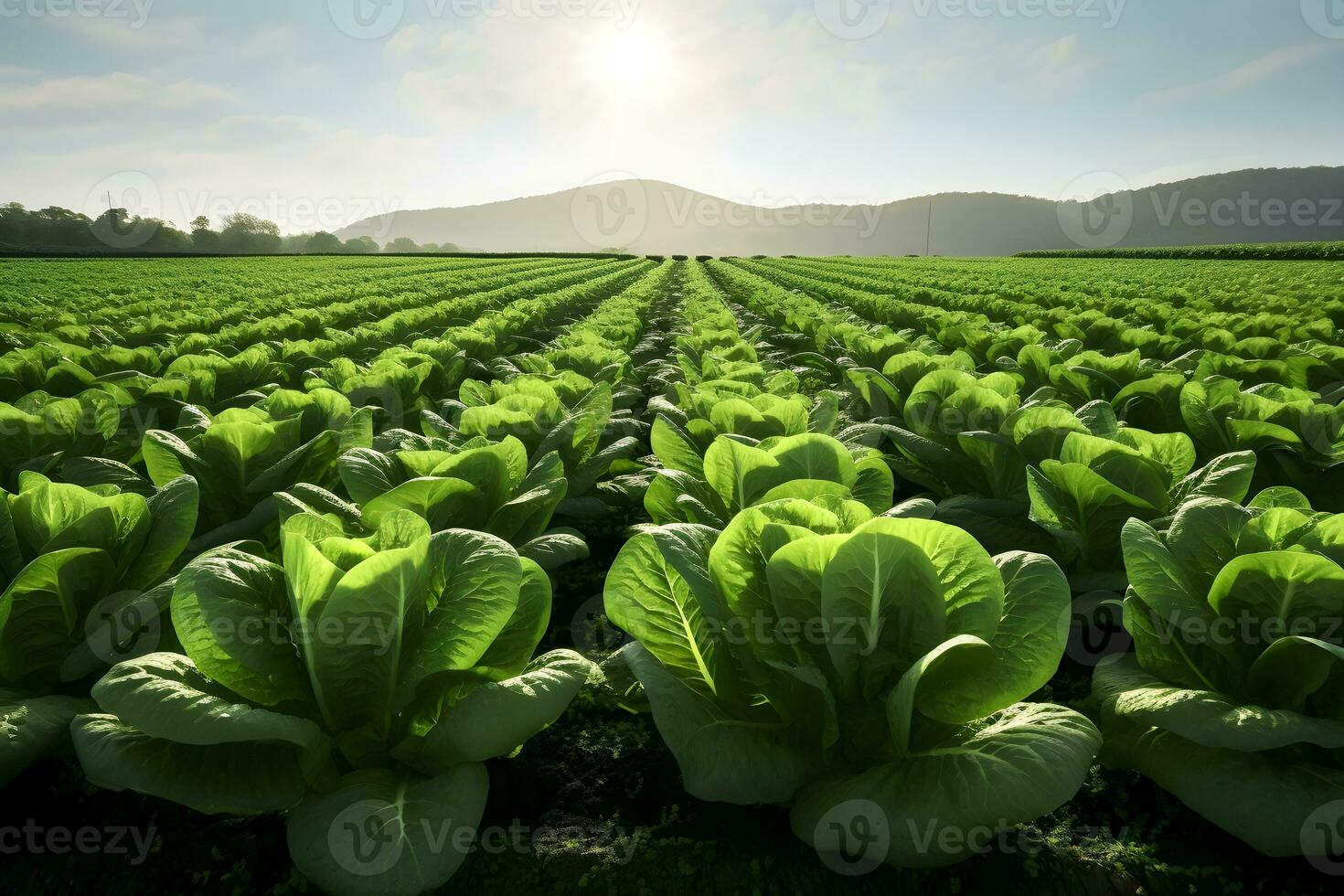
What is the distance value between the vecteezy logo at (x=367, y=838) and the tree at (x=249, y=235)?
104m

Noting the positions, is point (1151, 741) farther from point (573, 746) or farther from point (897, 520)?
point (573, 746)

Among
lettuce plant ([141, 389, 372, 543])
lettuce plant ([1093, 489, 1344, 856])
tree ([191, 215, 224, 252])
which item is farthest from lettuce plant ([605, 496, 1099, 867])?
tree ([191, 215, 224, 252])

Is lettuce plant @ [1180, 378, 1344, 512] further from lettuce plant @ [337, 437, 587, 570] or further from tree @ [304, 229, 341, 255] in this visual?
tree @ [304, 229, 341, 255]

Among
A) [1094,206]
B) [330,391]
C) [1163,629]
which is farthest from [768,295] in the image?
[1094,206]

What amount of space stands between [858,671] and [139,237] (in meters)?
109

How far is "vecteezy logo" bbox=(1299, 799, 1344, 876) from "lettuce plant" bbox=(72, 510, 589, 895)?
4.79 ft

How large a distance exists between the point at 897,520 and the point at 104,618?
2.02 meters

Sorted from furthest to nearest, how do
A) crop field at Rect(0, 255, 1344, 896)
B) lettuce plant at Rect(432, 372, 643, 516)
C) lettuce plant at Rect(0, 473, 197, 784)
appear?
lettuce plant at Rect(432, 372, 643, 516) → lettuce plant at Rect(0, 473, 197, 784) → crop field at Rect(0, 255, 1344, 896)

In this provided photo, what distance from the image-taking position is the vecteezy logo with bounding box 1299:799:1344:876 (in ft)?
4.27

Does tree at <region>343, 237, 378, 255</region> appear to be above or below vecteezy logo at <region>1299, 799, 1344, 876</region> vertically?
above

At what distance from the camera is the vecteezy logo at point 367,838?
48.9 inches

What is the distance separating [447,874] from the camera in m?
1.26

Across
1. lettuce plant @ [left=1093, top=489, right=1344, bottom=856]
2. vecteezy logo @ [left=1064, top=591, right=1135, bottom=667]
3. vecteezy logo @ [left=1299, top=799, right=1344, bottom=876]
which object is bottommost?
vecteezy logo @ [left=1064, top=591, right=1135, bottom=667]

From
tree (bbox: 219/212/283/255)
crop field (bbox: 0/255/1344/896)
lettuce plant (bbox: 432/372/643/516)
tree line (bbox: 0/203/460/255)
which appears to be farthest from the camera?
tree (bbox: 219/212/283/255)
